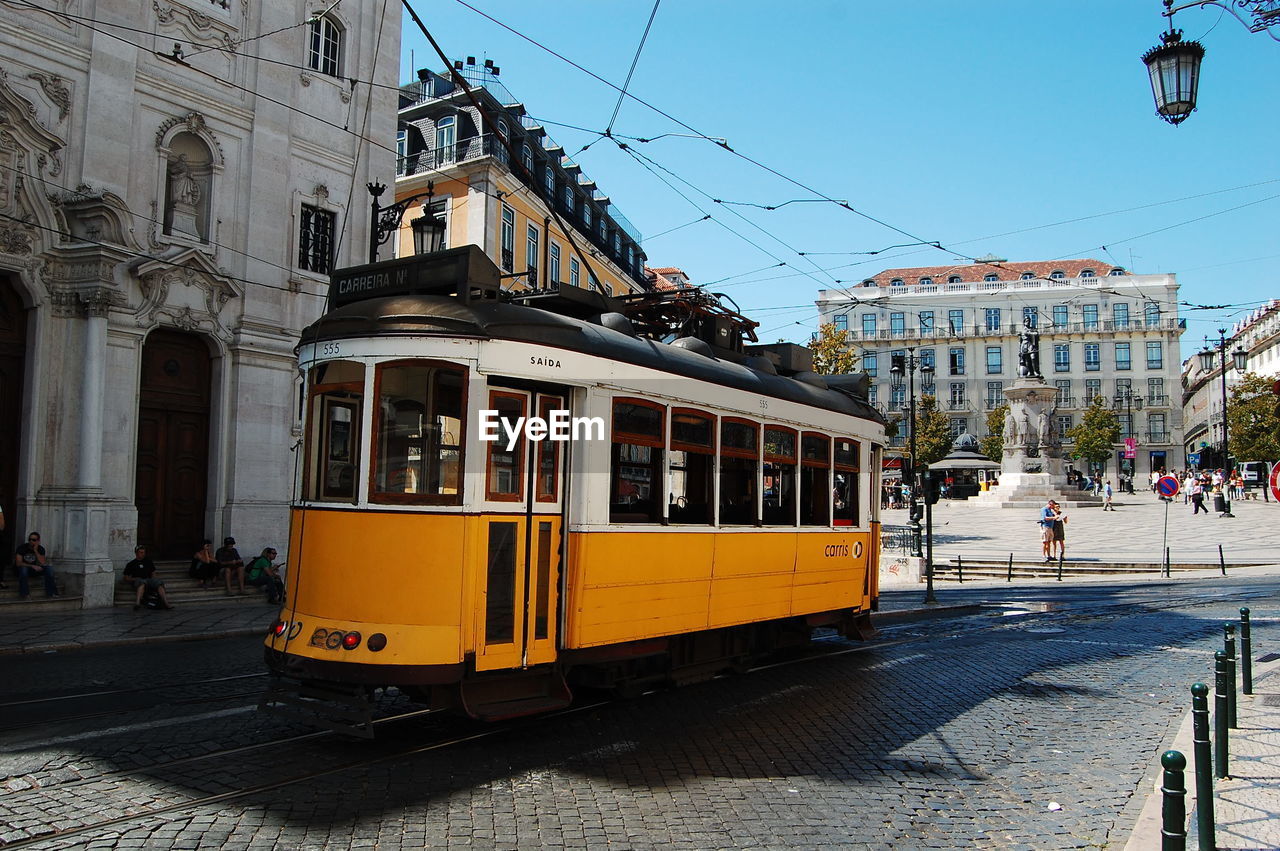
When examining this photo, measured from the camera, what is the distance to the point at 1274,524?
35.2m

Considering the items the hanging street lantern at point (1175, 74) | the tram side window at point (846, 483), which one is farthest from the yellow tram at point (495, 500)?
the hanging street lantern at point (1175, 74)

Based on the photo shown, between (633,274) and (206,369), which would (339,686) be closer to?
(206,369)

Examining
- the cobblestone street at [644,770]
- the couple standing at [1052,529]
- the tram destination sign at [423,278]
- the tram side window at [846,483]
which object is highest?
the tram destination sign at [423,278]

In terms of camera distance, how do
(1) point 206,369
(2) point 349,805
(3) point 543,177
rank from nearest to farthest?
(2) point 349,805, (1) point 206,369, (3) point 543,177

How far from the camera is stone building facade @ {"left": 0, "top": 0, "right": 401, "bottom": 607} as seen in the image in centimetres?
1571

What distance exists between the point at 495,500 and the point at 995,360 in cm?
8956

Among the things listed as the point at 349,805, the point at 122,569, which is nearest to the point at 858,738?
the point at 349,805

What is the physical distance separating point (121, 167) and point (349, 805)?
1539 centimetres

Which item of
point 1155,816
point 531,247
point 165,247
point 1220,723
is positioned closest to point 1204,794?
point 1155,816

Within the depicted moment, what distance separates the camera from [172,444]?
17906 mm

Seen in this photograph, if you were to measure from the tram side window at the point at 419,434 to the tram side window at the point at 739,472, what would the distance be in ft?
9.59

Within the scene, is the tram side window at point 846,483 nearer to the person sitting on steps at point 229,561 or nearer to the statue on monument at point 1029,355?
the person sitting on steps at point 229,561

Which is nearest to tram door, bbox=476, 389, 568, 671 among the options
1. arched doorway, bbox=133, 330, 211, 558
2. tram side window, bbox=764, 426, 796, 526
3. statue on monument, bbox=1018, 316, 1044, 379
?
tram side window, bbox=764, 426, 796, 526

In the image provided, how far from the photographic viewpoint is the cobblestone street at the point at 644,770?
208 inches
